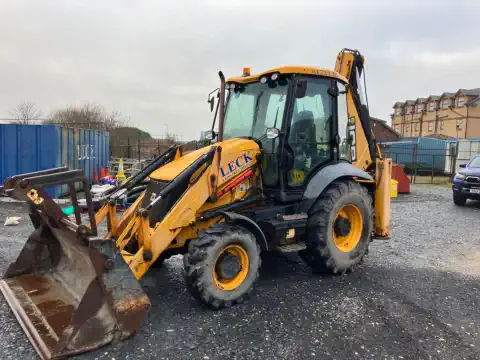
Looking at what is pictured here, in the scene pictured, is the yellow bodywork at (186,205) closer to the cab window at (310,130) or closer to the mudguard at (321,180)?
the cab window at (310,130)

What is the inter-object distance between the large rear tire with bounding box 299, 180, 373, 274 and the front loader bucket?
7.25ft

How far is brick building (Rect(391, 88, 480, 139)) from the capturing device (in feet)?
147

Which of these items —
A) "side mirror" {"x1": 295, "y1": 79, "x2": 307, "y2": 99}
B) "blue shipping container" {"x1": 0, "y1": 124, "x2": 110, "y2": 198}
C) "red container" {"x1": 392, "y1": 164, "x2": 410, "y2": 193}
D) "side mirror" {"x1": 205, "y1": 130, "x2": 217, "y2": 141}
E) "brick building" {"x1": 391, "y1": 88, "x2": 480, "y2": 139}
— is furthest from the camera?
"brick building" {"x1": 391, "y1": 88, "x2": 480, "y2": 139}

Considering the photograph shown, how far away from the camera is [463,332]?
12.1 ft

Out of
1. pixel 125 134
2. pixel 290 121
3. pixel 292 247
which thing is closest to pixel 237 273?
pixel 292 247

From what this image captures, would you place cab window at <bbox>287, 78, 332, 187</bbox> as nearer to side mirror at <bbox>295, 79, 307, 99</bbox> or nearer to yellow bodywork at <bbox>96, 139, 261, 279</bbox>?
side mirror at <bbox>295, 79, 307, 99</bbox>

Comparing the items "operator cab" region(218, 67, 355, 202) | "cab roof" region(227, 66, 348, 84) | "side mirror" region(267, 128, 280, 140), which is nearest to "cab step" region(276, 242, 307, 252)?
"operator cab" region(218, 67, 355, 202)

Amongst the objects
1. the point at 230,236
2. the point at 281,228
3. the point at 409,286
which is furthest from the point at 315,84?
the point at 409,286

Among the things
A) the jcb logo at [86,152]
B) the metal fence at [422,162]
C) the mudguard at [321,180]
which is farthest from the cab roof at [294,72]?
the metal fence at [422,162]

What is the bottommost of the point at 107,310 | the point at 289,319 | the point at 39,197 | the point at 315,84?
the point at 289,319

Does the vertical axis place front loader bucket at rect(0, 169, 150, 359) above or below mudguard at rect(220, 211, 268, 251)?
below

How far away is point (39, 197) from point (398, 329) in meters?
3.32

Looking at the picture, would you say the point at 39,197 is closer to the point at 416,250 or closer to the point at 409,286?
the point at 409,286

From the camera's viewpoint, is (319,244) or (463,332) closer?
(463,332)
